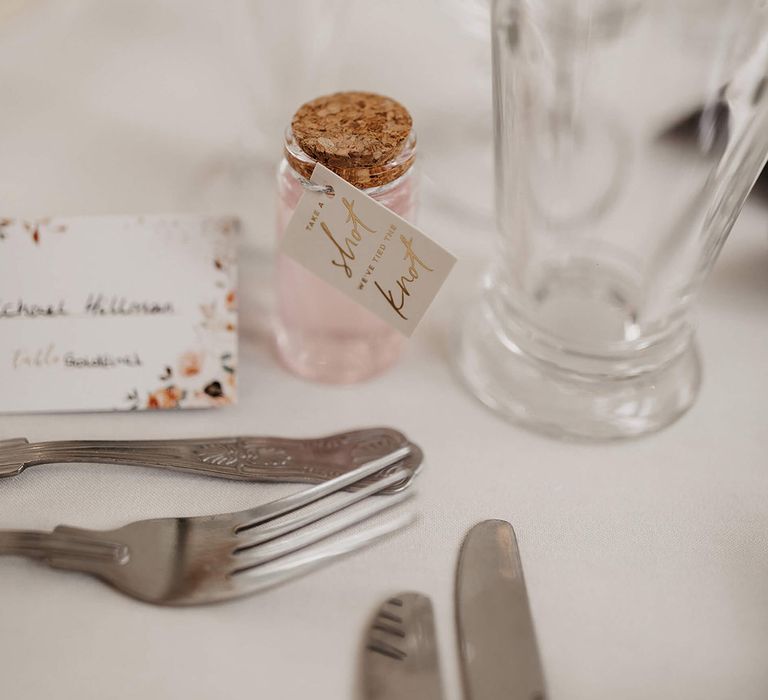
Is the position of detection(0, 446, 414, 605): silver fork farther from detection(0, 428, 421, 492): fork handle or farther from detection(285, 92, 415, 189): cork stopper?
detection(285, 92, 415, 189): cork stopper

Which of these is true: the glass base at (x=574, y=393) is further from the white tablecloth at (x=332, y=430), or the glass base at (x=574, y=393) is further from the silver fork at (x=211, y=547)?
the silver fork at (x=211, y=547)

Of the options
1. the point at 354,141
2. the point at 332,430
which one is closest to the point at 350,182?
the point at 354,141

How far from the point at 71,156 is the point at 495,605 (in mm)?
496

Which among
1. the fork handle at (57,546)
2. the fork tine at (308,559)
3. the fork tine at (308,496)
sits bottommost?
the fork tine at (308,559)

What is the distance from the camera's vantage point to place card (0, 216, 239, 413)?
515 millimetres

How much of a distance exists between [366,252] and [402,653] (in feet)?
0.70

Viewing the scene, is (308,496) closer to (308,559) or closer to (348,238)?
(308,559)

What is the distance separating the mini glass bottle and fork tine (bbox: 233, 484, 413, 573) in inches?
4.4

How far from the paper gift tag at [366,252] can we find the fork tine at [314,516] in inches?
3.4

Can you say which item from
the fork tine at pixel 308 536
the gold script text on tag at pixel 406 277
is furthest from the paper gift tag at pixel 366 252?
the fork tine at pixel 308 536

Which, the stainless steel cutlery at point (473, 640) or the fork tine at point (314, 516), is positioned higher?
the stainless steel cutlery at point (473, 640)

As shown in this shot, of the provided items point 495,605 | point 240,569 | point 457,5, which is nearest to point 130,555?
point 240,569

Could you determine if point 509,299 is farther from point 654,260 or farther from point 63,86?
point 63,86

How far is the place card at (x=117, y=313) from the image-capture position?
0.51 m
